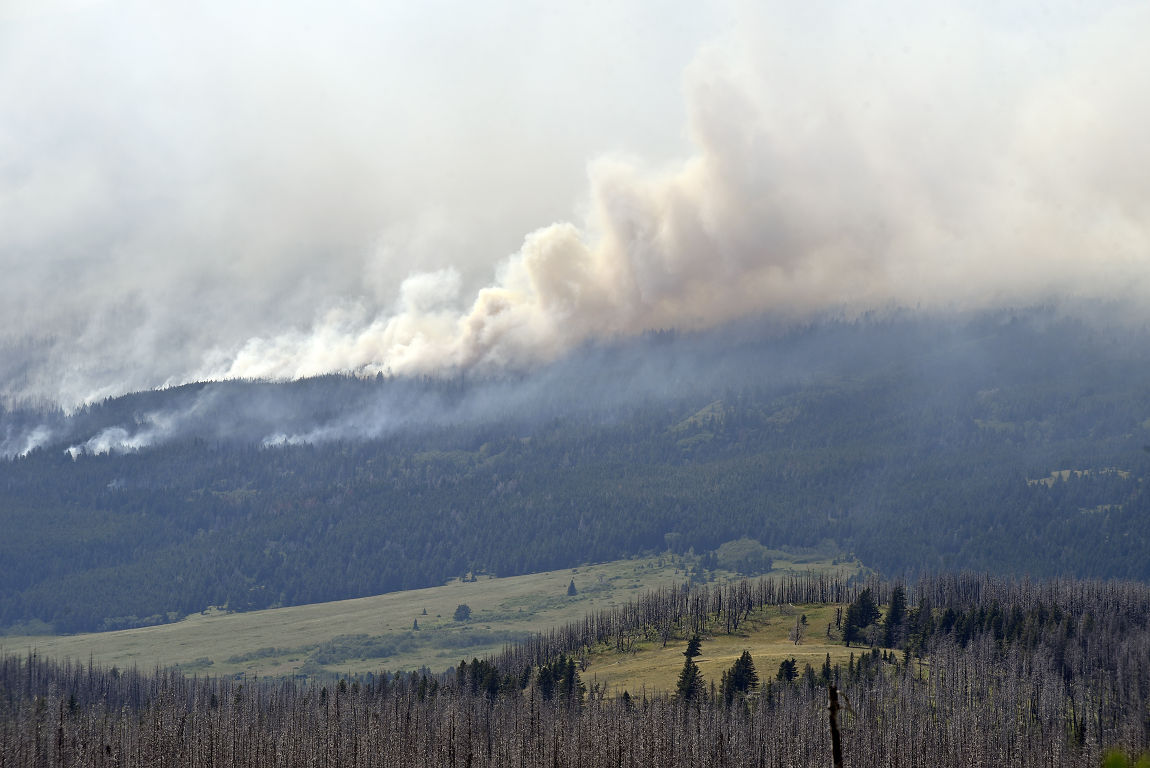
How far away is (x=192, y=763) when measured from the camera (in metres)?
199

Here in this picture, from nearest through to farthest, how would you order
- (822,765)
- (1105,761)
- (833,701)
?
(1105,761), (833,701), (822,765)

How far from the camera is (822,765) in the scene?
193 m

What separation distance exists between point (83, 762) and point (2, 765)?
39.9 ft

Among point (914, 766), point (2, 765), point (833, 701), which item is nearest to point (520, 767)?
point (914, 766)

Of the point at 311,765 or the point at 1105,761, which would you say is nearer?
the point at 1105,761

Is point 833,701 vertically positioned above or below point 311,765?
above

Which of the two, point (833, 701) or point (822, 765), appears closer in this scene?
point (833, 701)

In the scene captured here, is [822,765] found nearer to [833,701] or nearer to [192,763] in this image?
[192,763]

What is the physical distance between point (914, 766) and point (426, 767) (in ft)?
260

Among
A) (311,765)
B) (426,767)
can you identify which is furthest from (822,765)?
(311,765)

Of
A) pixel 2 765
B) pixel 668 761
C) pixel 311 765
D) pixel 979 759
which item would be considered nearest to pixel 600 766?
pixel 668 761

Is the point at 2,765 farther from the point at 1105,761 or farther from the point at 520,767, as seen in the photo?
the point at 1105,761

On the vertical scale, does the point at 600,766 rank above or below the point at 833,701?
below

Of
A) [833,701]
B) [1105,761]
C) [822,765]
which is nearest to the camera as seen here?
[1105,761]
